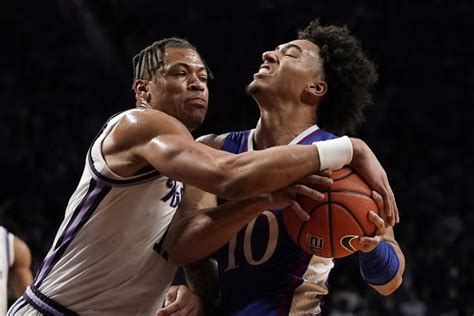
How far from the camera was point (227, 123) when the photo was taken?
28.0ft

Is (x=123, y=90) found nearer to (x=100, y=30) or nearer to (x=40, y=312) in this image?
(x=100, y=30)

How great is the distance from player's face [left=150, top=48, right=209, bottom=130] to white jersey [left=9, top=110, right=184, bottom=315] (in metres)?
0.28

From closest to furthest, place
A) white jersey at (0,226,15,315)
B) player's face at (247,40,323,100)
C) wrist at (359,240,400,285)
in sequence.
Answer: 1. wrist at (359,240,400,285)
2. player's face at (247,40,323,100)
3. white jersey at (0,226,15,315)

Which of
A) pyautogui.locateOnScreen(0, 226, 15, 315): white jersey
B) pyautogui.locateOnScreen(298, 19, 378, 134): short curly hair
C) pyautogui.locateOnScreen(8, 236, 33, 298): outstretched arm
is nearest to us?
pyautogui.locateOnScreen(298, 19, 378, 134): short curly hair

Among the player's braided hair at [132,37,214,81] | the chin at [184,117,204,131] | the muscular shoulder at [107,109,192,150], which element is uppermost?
the player's braided hair at [132,37,214,81]

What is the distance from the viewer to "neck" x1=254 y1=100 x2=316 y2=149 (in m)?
3.47

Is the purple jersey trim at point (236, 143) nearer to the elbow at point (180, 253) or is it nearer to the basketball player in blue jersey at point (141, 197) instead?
the basketball player in blue jersey at point (141, 197)

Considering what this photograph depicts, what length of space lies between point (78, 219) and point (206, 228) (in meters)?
0.46

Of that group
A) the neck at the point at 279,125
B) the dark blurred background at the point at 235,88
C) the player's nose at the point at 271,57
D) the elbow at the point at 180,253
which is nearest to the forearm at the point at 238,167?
the elbow at the point at 180,253

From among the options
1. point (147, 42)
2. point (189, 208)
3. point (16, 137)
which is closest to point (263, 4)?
point (147, 42)

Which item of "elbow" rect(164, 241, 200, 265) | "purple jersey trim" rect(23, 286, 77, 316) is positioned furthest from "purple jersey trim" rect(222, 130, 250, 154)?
"purple jersey trim" rect(23, 286, 77, 316)

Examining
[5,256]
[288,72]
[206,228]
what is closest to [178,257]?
[206,228]

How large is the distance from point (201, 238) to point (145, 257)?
0.70 ft

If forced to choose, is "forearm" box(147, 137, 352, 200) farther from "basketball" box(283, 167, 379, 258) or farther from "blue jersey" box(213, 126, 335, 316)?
"blue jersey" box(213, 126, 335, 316)
